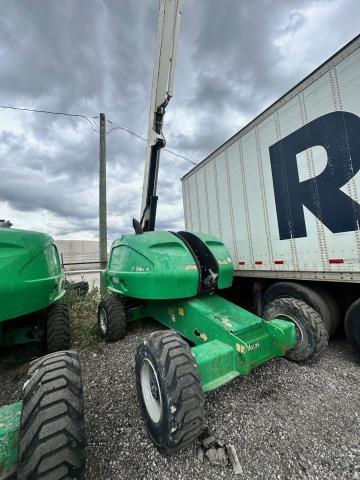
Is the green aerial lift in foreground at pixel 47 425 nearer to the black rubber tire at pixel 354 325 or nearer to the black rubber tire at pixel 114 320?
the black rubber tire at pixel 114 320

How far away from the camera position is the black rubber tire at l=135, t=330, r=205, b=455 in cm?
167

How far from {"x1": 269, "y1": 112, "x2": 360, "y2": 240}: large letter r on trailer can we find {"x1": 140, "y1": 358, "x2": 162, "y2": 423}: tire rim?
288 centimetres

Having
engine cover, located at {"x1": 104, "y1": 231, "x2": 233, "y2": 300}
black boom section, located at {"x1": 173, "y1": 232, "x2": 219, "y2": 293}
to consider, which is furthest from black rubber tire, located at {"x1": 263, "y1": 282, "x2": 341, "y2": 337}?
black boom section, located at {"x1": 173, "y1": 232, "x2": 219, "y2": 293}

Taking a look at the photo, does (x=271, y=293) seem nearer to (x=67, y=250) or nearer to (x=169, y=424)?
(x=169, y=424)

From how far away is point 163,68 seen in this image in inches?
203

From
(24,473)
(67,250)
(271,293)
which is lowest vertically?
(24,473)

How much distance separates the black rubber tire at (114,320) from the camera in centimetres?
407

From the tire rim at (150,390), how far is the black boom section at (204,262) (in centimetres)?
152

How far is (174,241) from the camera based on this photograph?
360 centimetres

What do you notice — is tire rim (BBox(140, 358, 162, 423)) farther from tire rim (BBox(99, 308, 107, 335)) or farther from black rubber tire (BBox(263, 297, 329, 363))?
tire rim (BBox(99, 308, 107, 335))

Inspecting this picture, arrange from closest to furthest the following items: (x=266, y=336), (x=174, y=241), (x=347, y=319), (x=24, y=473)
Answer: (x=24, y=473)
(x=266, y=336)
(x=347, y=319)
(x=174, y=241)

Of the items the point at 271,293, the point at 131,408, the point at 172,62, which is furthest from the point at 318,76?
the point at 131,408

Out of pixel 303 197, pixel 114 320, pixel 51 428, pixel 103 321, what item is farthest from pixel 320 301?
pixel 103 321

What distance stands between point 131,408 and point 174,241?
2.12 metres
